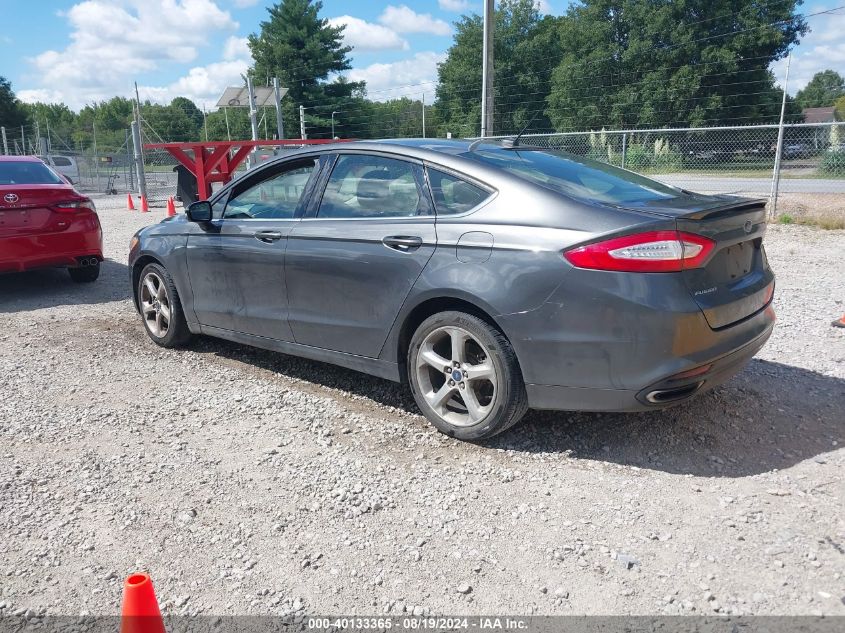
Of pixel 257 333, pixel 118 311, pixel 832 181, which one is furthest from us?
pixel 832 181

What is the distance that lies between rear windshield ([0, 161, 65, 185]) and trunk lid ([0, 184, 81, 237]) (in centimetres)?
29

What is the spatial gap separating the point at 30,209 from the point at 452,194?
5503mm

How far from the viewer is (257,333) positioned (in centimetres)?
473

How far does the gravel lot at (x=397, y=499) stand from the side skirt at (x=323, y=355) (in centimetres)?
28

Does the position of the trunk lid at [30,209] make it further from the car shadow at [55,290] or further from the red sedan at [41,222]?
the car shadow at [55,290]

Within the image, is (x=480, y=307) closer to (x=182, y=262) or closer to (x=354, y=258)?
(x=354, y=258)

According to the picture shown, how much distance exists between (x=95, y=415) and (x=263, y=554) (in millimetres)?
2040

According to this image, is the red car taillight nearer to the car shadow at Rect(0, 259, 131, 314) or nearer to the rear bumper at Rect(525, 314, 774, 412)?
the rear bumper at Rect(525, 314, 774, 412)

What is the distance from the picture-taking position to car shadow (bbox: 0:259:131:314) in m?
7.42

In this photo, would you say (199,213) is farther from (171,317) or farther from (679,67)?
(679,67)

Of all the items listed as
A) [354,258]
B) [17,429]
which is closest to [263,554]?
[354,258]

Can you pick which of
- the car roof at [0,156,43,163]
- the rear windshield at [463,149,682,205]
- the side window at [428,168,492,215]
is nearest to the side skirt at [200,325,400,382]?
the side window at [428,168,492,215]

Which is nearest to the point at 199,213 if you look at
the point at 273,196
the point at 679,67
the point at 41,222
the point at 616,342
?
the point at 273,196

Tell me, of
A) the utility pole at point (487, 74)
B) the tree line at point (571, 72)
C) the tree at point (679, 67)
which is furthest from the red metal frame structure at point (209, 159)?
the tree at point (679, 67)
